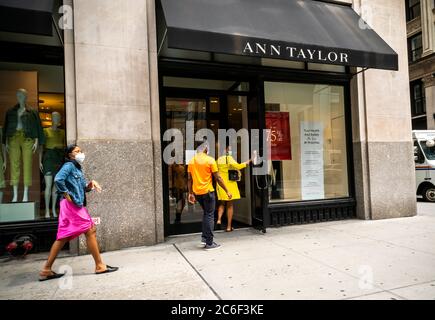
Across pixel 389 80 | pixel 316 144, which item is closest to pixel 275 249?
pixel 316 144

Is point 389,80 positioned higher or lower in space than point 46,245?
higher

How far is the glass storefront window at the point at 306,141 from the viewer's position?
7500mm

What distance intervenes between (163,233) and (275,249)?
7.24ft

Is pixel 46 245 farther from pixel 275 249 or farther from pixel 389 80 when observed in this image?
pixel 389 80

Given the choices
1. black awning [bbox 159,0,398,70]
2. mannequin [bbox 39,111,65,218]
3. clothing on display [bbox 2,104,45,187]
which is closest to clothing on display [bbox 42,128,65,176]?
mannequin [bbox 39,111,65,218]

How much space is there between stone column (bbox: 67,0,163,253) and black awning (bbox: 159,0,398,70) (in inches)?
29.0

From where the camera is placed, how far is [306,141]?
7809mm

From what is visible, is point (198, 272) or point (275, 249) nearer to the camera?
point (198, 272)

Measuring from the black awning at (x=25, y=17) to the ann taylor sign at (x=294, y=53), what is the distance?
126 inches

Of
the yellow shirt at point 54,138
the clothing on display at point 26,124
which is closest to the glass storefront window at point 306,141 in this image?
the yellow shirt at point 54,138

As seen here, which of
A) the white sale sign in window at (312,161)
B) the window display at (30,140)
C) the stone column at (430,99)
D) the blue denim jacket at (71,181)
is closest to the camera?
the blue denim jacket at (71,181)

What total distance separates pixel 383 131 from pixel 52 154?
7.80m

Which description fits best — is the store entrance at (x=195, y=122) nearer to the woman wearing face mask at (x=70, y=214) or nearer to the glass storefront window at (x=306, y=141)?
the glass storefront window at (x=306, y=141)
